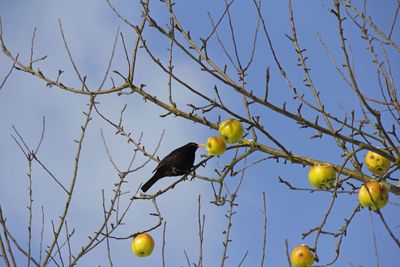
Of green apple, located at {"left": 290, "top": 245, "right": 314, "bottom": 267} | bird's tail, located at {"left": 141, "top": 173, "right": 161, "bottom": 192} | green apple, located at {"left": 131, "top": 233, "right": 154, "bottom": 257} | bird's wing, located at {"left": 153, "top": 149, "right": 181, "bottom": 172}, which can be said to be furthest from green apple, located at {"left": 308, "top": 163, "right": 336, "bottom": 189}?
bird's tail, located at {"left": 141, "top": 173, "right": 161, "bottom": 192}

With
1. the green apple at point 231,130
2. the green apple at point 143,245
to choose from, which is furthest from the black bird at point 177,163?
the green apple at point 231,130

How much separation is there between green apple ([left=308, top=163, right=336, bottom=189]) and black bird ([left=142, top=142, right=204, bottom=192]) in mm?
2183

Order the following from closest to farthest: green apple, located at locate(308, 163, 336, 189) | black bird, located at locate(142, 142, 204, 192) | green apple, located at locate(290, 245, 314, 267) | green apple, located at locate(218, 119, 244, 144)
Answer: green apple, located at locate(290, 245, 314, 267) < green apple, located at locate(308, 163, 336, 189) < green apple, located at locate(218, 119, 244, 144) < black bird, located at locate(142, 142, 204, 192)

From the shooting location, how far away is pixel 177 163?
4.96 meters

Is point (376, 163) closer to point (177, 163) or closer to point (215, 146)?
point (215, 146)

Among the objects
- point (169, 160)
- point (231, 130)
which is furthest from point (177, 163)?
point (231, 130)

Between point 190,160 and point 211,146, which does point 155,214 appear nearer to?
point 211,146

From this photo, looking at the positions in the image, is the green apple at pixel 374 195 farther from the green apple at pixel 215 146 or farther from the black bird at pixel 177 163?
the black bird at pixel 177 163

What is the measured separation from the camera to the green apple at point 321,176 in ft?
9.41

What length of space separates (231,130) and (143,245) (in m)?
1.12

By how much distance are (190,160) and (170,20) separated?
7.44ft

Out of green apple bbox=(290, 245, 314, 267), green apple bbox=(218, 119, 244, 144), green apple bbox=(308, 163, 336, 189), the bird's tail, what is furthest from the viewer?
the bird's tail

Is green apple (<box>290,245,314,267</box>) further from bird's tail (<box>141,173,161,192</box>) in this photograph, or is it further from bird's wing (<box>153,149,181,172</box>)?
bird's tail (<box>141,173,161,192</box>)

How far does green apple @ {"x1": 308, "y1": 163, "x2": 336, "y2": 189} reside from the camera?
287 centimetres
